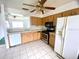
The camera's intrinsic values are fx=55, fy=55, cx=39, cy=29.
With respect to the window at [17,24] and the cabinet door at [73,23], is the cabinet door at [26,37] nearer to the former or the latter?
the window at [17,24]

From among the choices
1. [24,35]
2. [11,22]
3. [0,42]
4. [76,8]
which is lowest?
[0,42]

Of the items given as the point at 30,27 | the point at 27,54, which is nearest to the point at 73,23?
the point at 27,54

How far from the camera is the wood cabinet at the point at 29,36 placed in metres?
3.79

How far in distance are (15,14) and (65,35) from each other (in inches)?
135

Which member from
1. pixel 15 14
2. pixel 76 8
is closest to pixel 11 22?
pixel 15 14

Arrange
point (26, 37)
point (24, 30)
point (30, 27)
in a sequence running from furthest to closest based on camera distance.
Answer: point (30, 27) → point (24, 30) → point (26, 37)

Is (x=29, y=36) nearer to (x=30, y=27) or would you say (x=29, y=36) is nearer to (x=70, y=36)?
(x=30, y=27)

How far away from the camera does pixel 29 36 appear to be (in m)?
4.07

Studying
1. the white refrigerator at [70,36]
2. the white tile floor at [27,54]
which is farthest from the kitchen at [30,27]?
the white tile floor at [27,54]

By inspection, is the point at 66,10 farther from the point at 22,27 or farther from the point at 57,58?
the point at 22,27

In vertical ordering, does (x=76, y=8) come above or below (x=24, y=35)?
above

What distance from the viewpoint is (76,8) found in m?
2.45

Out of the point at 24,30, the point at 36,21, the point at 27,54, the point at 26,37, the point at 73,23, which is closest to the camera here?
the point at 73,23

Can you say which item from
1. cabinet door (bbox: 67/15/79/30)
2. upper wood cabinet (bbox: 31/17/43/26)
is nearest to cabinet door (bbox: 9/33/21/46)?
upper wood cabinet (bbox: 31/17/43/26)
